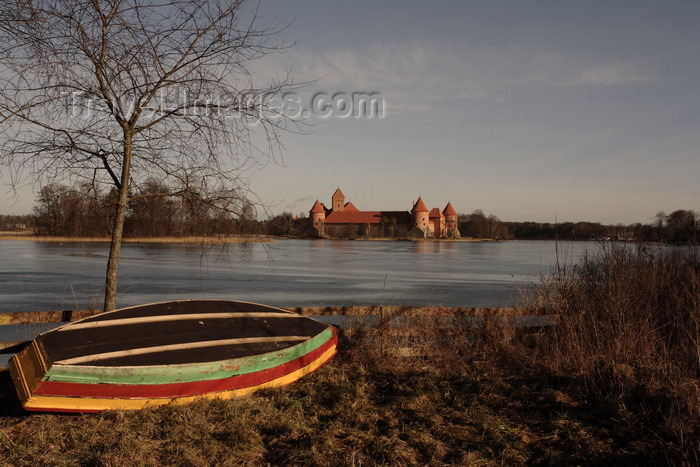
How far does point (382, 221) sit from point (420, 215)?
412 inches

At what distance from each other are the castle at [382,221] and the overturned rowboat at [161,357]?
112m

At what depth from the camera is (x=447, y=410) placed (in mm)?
5145

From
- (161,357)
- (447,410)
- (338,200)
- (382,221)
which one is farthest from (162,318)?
(338,200)

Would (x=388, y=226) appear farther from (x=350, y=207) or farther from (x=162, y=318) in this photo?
(x=162, y=318)

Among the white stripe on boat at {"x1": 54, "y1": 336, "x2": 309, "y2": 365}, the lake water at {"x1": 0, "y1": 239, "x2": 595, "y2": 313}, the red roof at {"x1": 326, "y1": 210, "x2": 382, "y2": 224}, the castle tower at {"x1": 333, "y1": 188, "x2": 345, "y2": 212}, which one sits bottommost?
the lake water at {"x1": 0, "y1": 239, "x2": 595, "y2": 313}

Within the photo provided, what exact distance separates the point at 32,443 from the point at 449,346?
17.6 ft

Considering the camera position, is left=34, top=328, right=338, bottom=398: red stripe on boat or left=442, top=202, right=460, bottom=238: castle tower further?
left=442, top=202, right=460, bottom=238: castle tower

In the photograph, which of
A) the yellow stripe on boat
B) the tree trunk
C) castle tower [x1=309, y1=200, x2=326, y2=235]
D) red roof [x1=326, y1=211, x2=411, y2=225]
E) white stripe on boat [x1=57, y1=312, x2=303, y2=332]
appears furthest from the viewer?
red roof [x1=326, y1=211, x2=411, y2=225]

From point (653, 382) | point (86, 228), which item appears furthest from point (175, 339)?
point (653, 382)

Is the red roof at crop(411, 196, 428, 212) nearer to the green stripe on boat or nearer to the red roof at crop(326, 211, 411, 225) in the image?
the red roof at crop(326, 211, 411, 225)

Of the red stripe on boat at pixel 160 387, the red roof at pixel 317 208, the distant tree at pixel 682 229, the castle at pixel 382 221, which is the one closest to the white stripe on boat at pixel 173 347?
the red stripe on boat at pixel 160 387

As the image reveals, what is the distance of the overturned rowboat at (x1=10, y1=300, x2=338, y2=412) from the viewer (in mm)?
4359

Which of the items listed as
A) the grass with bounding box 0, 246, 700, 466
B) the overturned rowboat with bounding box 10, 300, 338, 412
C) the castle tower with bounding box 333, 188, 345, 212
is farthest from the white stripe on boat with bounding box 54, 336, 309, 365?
the castle tower with bounding box 333, 188, 345, 212

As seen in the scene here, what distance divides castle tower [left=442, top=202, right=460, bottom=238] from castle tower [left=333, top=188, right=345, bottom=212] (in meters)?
30.6
